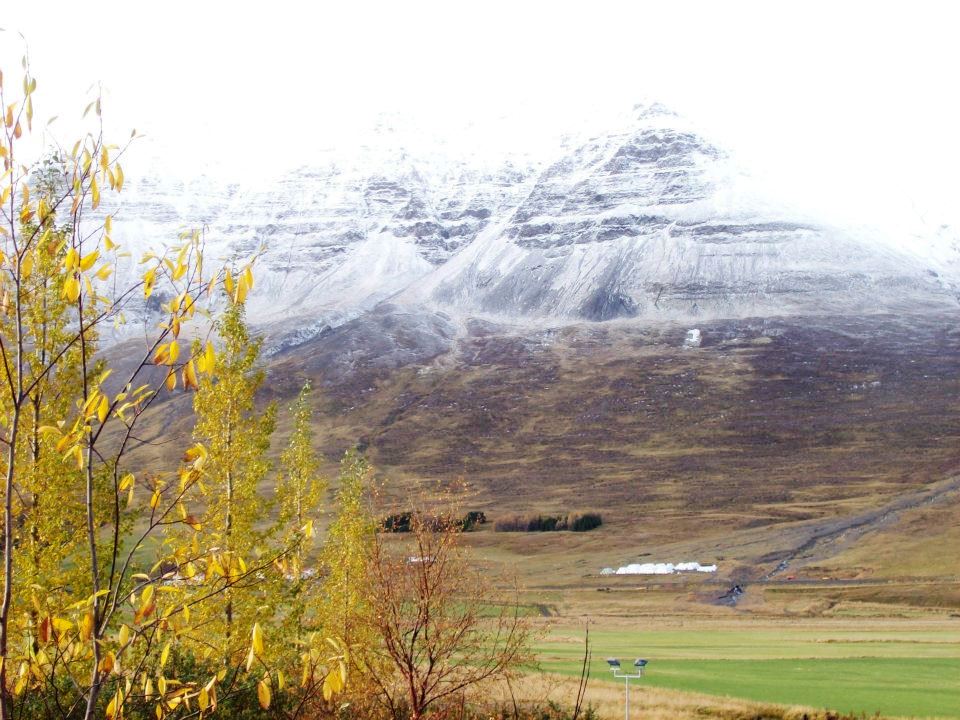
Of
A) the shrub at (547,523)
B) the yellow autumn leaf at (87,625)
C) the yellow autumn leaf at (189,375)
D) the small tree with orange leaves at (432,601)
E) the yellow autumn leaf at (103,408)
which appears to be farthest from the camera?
the shrub at (547,523)

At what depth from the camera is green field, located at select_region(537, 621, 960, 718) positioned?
31.7 metres

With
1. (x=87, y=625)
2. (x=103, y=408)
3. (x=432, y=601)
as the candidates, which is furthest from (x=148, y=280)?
(x=432, y=601)

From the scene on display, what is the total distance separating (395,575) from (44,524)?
6926 mm

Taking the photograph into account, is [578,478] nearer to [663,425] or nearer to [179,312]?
[663,425]

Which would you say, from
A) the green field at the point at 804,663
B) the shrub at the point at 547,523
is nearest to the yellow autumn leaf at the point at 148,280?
the green field at the point at 804,663

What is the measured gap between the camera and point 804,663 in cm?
4094

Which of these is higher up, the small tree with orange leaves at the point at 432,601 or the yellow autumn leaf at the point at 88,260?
the yellow autumn leaf at the point at 88,260

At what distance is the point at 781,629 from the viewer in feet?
207

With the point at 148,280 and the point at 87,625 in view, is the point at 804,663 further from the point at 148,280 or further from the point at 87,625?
the point at 148,280

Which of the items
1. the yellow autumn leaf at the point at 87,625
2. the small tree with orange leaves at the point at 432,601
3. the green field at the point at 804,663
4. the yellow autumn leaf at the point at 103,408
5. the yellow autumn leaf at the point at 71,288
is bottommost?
the green field at the point at 804,663

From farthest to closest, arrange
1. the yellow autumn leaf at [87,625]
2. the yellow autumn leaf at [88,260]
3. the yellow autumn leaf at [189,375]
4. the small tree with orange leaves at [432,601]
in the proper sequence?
the small tree with orange leaves at [432,601] < the yellow autumn leaf at [87,625] < the yellow autumn leaf at [189,375] < the yellow autumn leaf at [88,260]

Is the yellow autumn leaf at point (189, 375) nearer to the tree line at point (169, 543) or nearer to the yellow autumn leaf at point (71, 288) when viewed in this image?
the tree line at point (169, 543)

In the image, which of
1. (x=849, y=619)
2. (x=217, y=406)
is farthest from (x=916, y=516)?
(x=217, y=406)

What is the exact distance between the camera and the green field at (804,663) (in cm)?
3173
